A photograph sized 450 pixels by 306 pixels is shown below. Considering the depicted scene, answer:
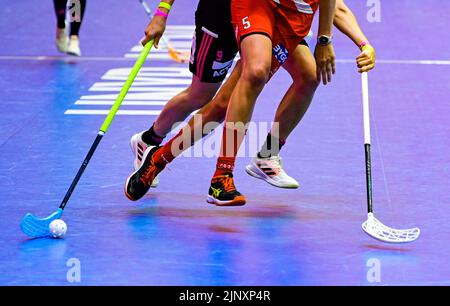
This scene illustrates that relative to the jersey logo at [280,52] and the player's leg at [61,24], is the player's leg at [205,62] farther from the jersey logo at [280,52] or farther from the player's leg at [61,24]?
the player's leg at [61,24]

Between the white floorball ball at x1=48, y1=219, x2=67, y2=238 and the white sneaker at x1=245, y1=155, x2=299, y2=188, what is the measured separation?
1.44 metres

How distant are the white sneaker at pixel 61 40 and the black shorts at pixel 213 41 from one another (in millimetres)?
5124

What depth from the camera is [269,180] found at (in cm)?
641

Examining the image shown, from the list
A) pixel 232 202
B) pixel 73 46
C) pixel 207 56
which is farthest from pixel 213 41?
pixel 73 46

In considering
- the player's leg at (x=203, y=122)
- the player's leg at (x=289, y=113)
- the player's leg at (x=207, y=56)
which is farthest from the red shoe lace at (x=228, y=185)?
the player's leg at (x=289, y=113)

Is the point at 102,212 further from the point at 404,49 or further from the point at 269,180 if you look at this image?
the point at 404,49

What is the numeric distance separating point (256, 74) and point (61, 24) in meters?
5.75

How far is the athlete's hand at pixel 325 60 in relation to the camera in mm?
6023

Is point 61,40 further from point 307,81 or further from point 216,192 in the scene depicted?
point 216,192

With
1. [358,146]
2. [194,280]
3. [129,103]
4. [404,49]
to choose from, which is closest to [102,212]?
[194,280]

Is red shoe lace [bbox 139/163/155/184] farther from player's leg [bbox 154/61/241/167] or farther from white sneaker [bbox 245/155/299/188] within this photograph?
white sneaker [bbox 245/155/299/188]
